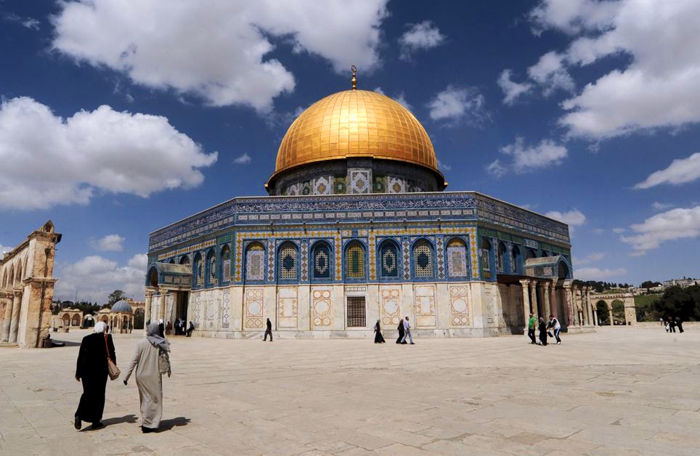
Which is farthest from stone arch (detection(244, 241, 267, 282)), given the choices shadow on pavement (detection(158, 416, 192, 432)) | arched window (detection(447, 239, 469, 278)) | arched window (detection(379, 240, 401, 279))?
shadow on pavement (detection(158, 416, 192, 432))

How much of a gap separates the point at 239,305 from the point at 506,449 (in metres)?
21.8

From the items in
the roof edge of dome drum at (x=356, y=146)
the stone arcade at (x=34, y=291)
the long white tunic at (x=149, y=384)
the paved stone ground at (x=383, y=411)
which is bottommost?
the paved stone ground at (x=383, y=411)

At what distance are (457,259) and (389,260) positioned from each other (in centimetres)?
357

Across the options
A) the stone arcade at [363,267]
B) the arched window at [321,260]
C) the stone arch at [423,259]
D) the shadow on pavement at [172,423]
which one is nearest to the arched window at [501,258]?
the stone arcade at [363,267]

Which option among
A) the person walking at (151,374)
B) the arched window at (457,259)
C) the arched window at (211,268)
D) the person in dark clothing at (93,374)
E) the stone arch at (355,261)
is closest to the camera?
the person walking at (151,374)

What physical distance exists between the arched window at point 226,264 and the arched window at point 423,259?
10.2m

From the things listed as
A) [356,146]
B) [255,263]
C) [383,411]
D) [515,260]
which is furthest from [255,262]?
[383,411]

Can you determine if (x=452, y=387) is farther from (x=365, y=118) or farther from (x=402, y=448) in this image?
(x=365, y=118)

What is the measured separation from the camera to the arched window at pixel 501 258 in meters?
26.5

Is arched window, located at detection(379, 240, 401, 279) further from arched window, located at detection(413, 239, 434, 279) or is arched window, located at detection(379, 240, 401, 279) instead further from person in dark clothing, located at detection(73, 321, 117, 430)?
person in dark clothing, located at detection(73, 321, 117, 430)

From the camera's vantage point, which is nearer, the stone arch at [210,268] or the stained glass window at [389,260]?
the stained glass window at [389,260]

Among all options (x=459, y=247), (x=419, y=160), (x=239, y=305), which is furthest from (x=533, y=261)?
(x=239, y=305)

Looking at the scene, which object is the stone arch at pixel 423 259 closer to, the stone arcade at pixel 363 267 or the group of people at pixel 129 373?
the stone arcade at pixel 363 267

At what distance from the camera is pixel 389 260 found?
25469 mm
